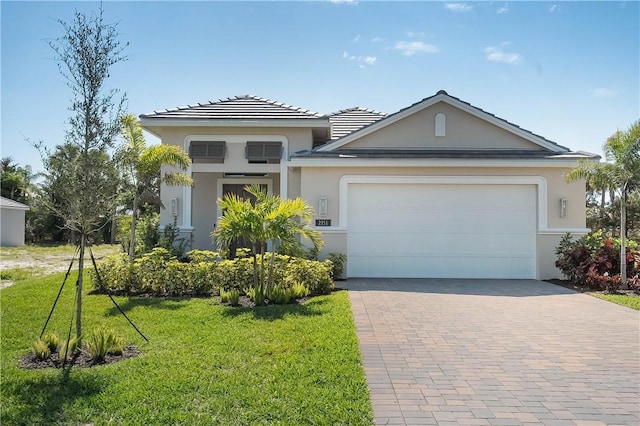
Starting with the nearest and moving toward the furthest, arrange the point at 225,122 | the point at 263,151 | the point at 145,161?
1. the point at 145,161
2. the point at 225,122
3. the point at 263,151

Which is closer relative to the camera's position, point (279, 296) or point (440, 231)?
point (279, 296)

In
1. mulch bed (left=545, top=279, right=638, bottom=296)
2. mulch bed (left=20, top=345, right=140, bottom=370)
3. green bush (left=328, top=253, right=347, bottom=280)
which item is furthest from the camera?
green bush (left=328, top=253, right=347, bottom=280)

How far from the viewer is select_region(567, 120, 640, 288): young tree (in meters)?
10.5

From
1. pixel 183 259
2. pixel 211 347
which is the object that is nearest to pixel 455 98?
pixel 183 259

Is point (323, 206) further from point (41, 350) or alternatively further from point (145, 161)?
point (41, 350)

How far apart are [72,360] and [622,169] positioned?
1252 centimetres

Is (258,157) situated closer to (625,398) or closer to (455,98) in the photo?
(455,98)

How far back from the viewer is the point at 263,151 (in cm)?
1340

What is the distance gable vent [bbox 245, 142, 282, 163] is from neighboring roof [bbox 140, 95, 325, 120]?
83cm

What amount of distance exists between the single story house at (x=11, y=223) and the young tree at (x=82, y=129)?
80.6 ft

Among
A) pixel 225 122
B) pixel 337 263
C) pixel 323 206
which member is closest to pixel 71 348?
pixel 337 263

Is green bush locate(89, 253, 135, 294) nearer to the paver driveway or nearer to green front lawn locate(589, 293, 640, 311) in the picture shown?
the paver driveway

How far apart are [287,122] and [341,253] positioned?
460 cm

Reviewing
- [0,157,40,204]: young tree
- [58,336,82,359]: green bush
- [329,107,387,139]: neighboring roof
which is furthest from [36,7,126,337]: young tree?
[0,157,40,204]: young tree
